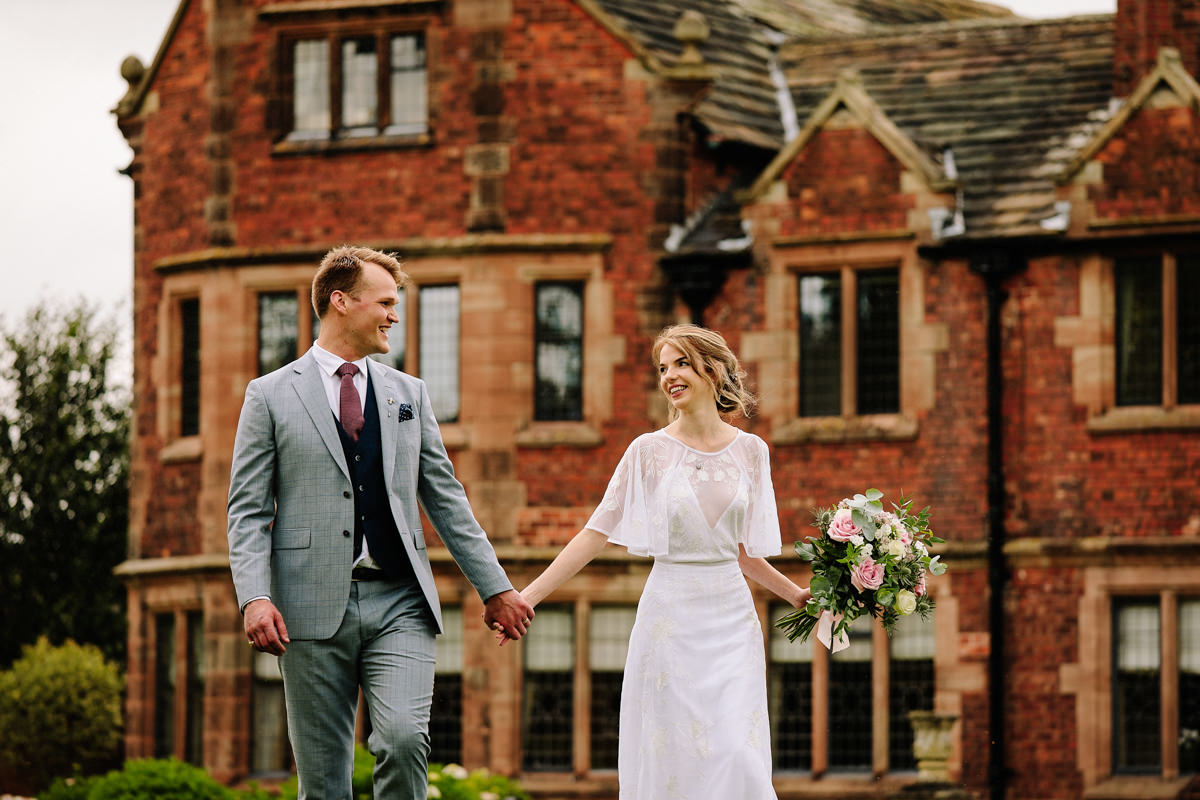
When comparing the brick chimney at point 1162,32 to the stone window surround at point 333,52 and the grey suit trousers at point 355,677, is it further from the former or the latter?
the grey suit trousers at point 355,677

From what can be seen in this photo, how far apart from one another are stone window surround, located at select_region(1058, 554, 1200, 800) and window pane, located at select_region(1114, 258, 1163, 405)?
1.56m

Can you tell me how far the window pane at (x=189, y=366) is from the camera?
21109mm

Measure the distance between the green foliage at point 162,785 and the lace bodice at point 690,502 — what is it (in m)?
8.68

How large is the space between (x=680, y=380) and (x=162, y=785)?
954 cm

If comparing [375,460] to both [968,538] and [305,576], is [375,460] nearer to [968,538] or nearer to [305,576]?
[305,576]

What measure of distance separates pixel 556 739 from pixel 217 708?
132 inches

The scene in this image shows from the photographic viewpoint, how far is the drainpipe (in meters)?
18.6

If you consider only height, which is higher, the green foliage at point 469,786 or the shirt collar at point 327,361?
the shirt collar at point 327,361

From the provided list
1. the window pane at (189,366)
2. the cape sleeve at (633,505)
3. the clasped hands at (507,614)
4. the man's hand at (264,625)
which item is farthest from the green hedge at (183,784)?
the man's hand at (264,625)

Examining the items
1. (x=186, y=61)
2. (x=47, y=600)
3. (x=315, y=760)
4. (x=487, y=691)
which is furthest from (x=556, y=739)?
(x=47, y=600)

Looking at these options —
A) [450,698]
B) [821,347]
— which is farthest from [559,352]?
[450,698]

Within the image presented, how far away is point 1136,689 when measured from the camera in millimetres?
18500

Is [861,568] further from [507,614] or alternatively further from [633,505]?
[507,614]

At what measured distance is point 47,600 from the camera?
32.8m
